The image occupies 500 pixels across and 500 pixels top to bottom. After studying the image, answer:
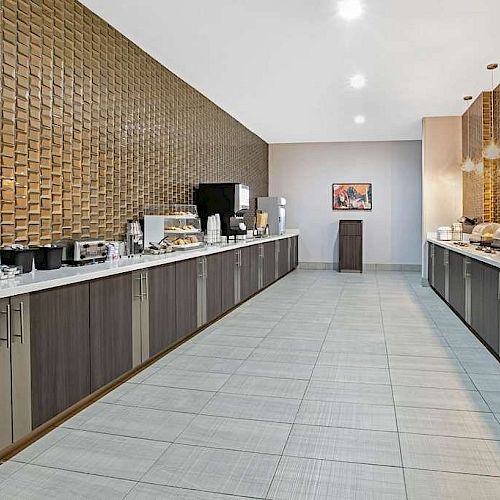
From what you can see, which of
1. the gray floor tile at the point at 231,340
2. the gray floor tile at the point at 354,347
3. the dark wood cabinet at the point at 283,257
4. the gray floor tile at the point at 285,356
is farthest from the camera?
the dark wood cabinet at the point at 283,257

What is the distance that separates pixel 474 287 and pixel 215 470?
400 cm

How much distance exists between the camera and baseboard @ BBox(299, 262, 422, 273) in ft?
42.0

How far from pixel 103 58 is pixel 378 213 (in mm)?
9205

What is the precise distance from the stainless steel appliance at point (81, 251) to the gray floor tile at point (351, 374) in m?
1.97

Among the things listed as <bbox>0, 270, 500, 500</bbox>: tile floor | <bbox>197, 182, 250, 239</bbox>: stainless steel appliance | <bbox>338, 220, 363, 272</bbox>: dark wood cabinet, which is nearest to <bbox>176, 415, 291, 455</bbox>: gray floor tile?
<bbox>0, 270, 500, 500</bbox>: tile floor

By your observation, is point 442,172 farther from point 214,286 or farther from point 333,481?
point 333,481

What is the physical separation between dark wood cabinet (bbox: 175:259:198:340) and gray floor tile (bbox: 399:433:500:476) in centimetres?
261

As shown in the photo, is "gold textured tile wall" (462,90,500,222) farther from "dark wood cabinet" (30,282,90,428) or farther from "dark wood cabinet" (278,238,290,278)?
"dark wood cabinet" (30,282,90,428)

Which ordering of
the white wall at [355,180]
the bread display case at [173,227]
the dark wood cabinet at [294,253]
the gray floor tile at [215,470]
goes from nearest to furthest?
1. the gray floor tile at [215,470]
2. the bread display case at [173,227]
3. the dark wood cabinet at [294,253]
4. the white wall at [355,180]

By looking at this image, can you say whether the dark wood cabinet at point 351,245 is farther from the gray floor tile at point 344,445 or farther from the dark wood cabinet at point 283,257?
the gray floor tile at point 344,445

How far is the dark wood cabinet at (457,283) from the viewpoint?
6355 millimetres

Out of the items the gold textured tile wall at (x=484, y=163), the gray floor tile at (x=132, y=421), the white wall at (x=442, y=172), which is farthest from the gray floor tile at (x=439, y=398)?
the white wall at (x=442, y=172)

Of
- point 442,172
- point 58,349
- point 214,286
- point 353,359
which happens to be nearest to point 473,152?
point 442,172

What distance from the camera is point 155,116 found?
6301 mm
